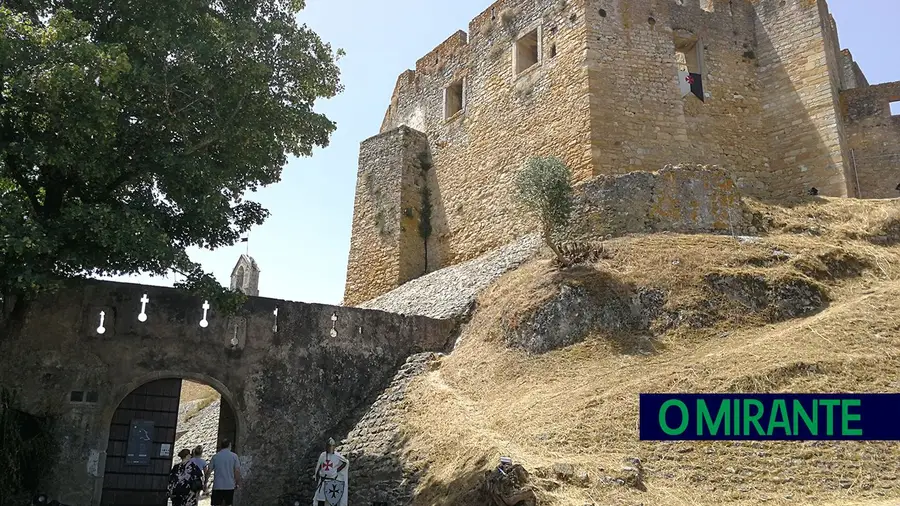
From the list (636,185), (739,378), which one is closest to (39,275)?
(739,378)

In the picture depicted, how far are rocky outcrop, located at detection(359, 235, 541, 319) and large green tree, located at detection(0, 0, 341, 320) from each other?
4.90m

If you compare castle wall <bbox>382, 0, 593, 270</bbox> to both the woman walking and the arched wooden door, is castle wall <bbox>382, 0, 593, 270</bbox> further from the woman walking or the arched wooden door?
the woman walking

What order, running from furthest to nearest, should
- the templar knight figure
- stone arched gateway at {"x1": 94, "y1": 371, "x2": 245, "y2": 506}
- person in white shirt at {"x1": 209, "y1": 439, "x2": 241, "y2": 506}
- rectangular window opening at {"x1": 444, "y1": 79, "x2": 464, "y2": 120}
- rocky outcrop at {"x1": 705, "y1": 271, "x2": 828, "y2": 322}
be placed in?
rectangular window opening at {"x1": 444, "y1": 79, "x2": 464, "y2": 120}, rocky outcrop at {"x1": 705, "y1": 271, "x2": 828, "y2": 322}, stone arched gateway at {"x1": 94, "y1": 371, "x2": 245, "y2": 506}, person in white shirt at {"x1": 209, "y1": 439, "x2": 241, "y2": 506}, the templar knight figure

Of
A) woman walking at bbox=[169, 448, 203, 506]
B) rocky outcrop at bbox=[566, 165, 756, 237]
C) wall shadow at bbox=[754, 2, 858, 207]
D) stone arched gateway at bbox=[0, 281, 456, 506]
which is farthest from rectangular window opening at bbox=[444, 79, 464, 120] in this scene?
woman walking at bbox=[169, 448, 203, 506]

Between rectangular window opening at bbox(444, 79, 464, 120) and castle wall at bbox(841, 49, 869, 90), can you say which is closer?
rectangular window opening at bbox(444, 79, 464, 120)

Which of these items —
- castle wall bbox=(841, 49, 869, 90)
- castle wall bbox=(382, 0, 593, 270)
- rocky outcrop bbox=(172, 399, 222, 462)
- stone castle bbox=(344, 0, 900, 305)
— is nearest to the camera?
rocky outcrop bbox=(172, 399, 222, 462)

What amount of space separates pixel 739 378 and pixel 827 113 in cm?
1183

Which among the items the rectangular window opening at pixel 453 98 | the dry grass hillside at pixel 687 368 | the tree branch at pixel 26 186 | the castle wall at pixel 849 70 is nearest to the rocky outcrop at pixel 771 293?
the dry grass hillside at pixel 687 368

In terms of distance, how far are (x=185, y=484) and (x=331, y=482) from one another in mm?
1895

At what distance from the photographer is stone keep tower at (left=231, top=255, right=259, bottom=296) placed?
33219mm

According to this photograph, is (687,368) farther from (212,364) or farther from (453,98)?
(453,98)

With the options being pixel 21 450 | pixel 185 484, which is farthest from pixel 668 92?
pixel 21 450

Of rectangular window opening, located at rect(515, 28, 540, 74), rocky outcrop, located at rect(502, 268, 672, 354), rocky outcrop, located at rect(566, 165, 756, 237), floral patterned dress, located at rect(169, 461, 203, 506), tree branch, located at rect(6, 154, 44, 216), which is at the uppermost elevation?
rectangular window opening, located at rect(515, 28, 540, 74)

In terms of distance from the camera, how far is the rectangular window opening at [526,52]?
2153 cm
